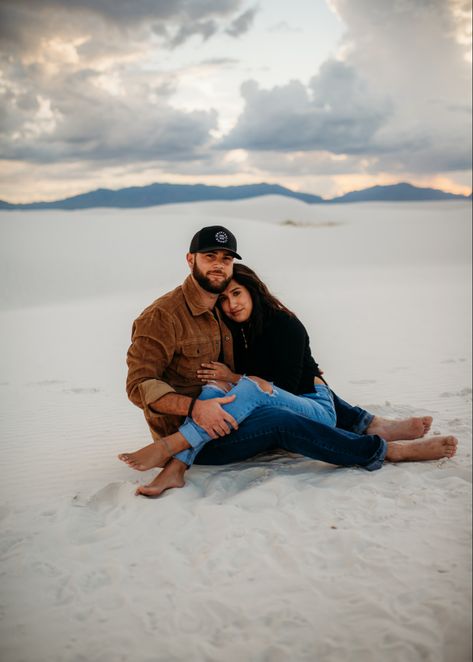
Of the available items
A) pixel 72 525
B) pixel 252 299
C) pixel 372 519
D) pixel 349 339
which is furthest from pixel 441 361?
pixel 72 525

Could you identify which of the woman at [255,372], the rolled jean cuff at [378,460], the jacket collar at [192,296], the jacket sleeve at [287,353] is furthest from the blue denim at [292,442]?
the jacket collar at [192,296]

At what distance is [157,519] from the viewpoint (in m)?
3.34

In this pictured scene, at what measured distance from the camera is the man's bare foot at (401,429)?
4598 mm

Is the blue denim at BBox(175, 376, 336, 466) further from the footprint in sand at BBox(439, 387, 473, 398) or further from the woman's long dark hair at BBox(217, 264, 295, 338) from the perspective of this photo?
the footprint in sand at BBox(439, 387, 473, 398)

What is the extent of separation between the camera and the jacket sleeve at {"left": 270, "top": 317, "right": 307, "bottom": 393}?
405 cm

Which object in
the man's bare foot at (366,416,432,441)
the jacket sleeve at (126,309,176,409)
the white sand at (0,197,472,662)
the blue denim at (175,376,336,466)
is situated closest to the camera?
the white sand at (0,197,472,662)

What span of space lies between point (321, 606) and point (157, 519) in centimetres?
110

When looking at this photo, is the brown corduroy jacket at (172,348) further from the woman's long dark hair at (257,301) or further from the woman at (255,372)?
the woman's long dark hair at (257,301)

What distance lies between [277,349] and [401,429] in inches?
49.9

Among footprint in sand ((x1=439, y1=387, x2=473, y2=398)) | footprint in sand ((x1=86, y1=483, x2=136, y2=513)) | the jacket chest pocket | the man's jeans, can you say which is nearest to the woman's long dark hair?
the jacket chest pocket

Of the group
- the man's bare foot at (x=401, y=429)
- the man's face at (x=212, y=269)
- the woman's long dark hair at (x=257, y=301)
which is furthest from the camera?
the man's bare foot at (x=401, y=429)

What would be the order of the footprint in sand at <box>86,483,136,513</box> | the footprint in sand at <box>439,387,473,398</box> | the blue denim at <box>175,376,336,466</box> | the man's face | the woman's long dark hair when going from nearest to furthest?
1. the footprint in sand at <box>86,483,136,513</box>
2. the blue denim at <box>175,376,336,466</box>
3. the man's face
4. the woman's long dark hair
5. the footprint in sand at <box>439,387,473,398</box>

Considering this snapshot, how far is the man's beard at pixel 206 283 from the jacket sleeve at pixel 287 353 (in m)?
0.44

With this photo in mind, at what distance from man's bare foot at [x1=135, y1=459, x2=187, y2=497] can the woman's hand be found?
23.4 inches
